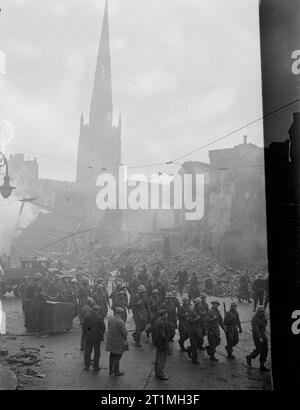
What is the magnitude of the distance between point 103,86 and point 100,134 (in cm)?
1101

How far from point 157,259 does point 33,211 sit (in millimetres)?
22208

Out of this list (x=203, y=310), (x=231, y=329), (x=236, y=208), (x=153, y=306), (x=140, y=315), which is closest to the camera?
(x=231, y=329)

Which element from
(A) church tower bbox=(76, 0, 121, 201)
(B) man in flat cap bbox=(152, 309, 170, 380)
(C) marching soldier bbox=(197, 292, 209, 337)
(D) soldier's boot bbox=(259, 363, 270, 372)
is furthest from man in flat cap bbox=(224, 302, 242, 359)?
(A) church tower bbox=(76, 0, 121, 201)

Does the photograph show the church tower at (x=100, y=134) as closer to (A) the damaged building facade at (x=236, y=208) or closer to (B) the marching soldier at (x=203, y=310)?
(A) the damaged building facade at (x=236, y=208)

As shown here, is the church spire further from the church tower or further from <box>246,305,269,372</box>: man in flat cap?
<box>246,305,269,372</box>: man in flat cap

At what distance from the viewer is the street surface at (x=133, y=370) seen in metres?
7.49

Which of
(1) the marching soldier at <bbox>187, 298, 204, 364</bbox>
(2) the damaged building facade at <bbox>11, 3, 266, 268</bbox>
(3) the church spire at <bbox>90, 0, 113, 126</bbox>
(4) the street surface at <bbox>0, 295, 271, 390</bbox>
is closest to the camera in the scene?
(4) the street surface at <bbox>0, 295, 271, 390</bbox>

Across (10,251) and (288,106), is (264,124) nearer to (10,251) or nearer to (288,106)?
(288,106)

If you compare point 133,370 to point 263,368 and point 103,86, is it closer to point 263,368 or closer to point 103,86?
point 263,368

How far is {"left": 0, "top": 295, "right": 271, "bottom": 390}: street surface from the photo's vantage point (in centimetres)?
749

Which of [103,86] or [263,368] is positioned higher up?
[103,86]

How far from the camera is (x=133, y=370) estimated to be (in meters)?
8.35

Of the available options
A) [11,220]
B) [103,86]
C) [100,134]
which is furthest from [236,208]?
[103,86]
